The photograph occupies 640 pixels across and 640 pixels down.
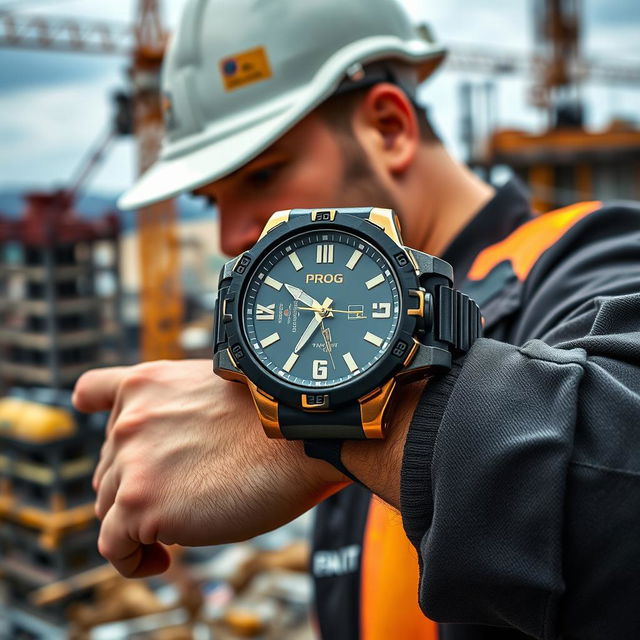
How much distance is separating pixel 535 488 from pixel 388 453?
220 millimetres

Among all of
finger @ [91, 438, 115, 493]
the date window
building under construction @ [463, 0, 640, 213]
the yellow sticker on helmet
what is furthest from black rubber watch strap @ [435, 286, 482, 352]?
building under construction @ [463, 0, 640, 213]

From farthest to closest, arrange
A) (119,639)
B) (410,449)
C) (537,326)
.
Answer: (119,639) < (537,326) < (410,449)

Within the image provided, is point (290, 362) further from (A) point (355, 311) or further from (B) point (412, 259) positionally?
(B) point (412, 259)

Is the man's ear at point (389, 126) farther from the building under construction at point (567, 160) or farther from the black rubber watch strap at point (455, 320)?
the building under construction at point (567, 160)

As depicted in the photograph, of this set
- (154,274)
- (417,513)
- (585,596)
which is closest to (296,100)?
(417,513)

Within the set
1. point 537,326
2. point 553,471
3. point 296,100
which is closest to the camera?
point 553,471

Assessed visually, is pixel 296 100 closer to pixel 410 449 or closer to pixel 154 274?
pixel 410 449

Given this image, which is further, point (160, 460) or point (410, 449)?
point (160, 460)

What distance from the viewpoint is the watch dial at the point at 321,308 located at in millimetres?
1076

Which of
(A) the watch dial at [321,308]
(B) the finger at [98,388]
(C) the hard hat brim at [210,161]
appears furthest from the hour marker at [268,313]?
(C) the hard hat brim at [210,161]

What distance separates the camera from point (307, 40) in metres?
1.85

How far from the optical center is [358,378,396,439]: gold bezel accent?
1.01 meters

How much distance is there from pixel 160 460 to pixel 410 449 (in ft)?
1.31

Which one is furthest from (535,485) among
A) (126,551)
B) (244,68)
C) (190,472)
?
(244,68)
